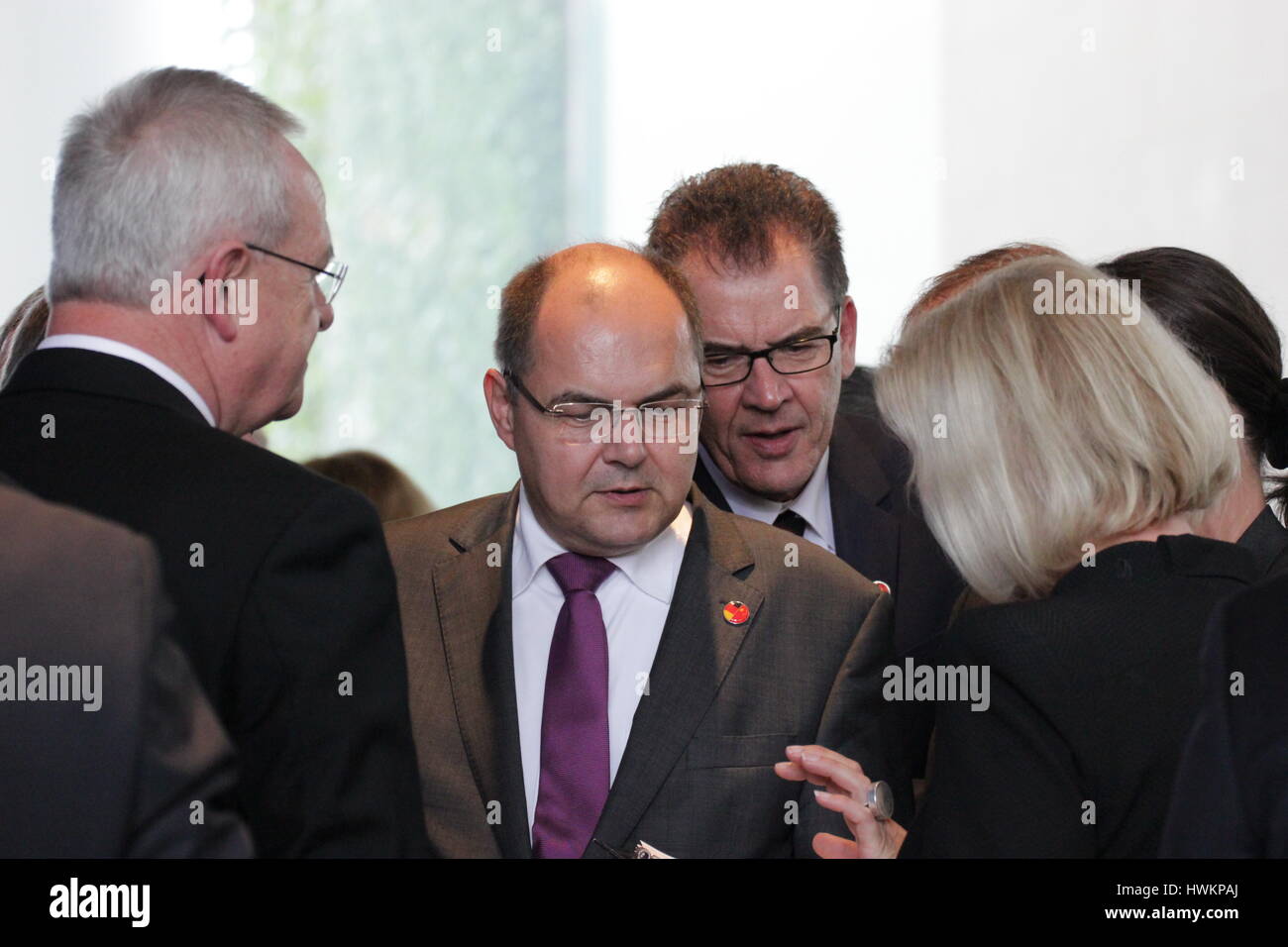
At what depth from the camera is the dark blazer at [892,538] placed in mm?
2541

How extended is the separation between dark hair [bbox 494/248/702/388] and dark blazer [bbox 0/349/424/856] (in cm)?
78

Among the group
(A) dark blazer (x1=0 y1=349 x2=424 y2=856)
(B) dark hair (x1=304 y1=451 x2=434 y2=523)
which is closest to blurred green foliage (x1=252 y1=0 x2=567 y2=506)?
(B) dark hair (x1=304 y1=451 x2=434 y2=523)

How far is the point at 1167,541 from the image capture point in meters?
1.68

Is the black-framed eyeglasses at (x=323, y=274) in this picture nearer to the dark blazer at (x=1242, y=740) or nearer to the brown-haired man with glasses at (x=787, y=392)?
the brown-haired man with glasses at (x=787, y=392)

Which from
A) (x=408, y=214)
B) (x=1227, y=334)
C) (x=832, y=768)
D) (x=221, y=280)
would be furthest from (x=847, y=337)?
(x=408, y=214)

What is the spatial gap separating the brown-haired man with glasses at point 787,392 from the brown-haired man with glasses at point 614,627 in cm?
27

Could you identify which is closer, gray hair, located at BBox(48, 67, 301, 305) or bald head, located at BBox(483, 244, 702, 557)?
gray hair, located at BBox(48, 67, 301, 305)

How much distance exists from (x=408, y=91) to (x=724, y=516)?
228 inches

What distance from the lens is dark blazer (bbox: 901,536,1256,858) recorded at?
1585 millimetres

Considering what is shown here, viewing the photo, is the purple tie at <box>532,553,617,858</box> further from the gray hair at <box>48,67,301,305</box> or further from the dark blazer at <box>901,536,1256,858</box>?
the gray hair at <box>48,67,301,305</box>

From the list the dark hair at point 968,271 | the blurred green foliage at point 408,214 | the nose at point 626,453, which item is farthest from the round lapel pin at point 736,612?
the blurred green foliage at point 408,214

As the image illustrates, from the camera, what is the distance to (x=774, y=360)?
262 centimetres

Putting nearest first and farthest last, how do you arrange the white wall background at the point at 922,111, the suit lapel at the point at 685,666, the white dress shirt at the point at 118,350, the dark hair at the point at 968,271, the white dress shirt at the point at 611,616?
the white dress shirt at the point at 118,350 < the suit lapel at the point at 685,666 < the white dress shirt at the point at 611,616 < the dark hair at the point at 968,271 < the white wall background at the point at 922,111

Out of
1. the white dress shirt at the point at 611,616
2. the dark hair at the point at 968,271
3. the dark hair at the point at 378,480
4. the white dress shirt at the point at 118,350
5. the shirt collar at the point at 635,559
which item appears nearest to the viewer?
the white dress shirt at the point at 118,350
